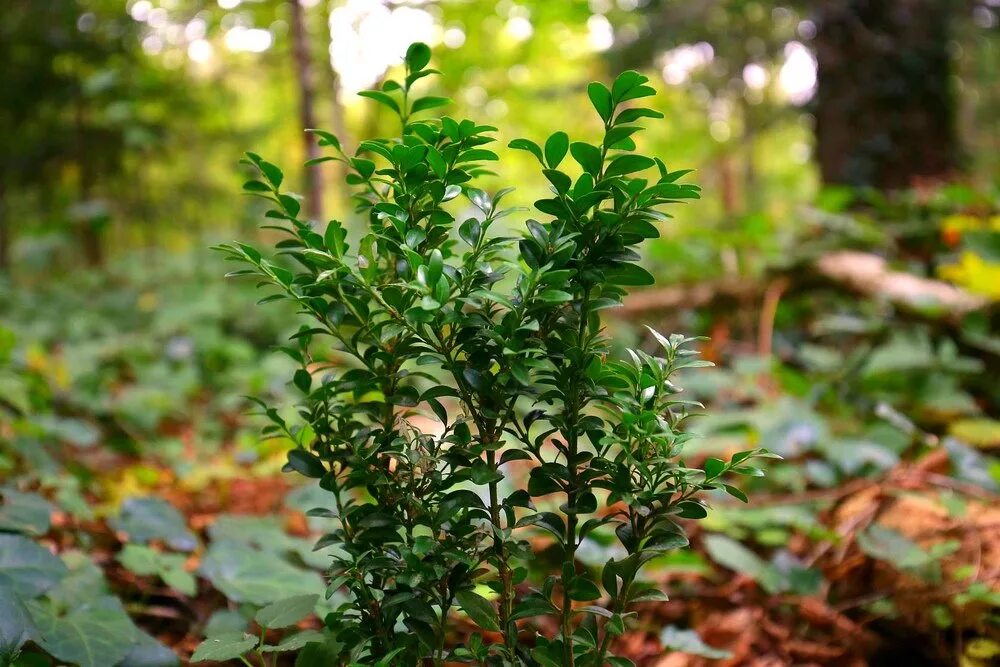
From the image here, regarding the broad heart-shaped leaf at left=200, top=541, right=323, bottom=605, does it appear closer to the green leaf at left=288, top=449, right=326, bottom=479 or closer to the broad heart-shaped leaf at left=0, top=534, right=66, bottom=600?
the broad heart-shaped leaf at left=0, top=534, right=66, bottom=600

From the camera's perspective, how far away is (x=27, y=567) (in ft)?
3.78

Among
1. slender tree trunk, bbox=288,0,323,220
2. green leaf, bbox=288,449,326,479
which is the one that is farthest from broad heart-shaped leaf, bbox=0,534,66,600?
slender tree trunk, bbox=288,0,323,220

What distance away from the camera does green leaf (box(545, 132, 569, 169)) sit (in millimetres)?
837

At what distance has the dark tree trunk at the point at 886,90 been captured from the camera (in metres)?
3.82

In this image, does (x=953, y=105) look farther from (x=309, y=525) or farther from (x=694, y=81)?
(x=694, y=81)

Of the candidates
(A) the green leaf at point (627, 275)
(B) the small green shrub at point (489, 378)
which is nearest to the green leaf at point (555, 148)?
(B) the small green shrub at point (489, 378)

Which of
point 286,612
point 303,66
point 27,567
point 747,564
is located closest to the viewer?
point 286,612

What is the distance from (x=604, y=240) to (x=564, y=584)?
0.45 m

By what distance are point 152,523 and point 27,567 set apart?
383mm

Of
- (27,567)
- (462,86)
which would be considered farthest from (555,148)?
(462,86)

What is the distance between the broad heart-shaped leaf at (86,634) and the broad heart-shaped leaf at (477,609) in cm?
59

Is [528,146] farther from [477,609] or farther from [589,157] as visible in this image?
[477,609]

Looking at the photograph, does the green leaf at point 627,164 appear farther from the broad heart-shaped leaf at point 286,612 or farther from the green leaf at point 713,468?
the broad heart-shaped leaf at point 286,612

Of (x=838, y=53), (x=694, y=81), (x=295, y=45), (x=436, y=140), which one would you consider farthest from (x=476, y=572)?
(x=694, y=81)
